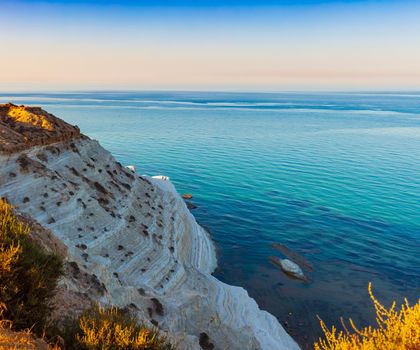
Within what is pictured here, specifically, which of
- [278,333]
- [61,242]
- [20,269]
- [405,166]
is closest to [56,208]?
[61,242]

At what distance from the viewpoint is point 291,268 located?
3619 centimetres

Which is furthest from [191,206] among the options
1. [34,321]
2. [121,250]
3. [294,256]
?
[34,321]

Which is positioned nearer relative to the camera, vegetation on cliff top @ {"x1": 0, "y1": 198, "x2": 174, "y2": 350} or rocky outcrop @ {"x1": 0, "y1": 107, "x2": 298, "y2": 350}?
vegetation on cliff top @ {"x1": 0, "y1": 198, "x2": 174, "y2": 350}

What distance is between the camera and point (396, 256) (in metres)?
39.5

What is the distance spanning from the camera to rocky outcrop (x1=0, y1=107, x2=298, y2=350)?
65.6ft

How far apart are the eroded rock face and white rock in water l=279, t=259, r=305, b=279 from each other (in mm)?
25892

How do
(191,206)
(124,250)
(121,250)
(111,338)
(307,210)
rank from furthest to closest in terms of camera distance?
1. (191,206)
2. (307,210)
3. (124,250)
4. (121,250)
5. (111,338)

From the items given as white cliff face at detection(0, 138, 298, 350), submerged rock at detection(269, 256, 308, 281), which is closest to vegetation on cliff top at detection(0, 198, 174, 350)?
white cliff face at detection(0, 138, 298, 350)

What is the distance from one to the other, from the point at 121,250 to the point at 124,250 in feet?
0.93

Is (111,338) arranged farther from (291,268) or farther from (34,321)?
(291,268)

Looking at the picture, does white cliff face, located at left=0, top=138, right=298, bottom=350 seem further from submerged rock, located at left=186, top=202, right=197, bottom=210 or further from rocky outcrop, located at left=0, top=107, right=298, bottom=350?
submerged rock, located at left=186, top=202, right=197, bottom=210

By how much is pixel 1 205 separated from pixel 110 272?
8.56 m

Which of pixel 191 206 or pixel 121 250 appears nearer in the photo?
pixel 121 250

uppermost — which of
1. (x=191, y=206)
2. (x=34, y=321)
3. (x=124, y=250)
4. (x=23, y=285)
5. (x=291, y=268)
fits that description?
(x=23, y=285)
